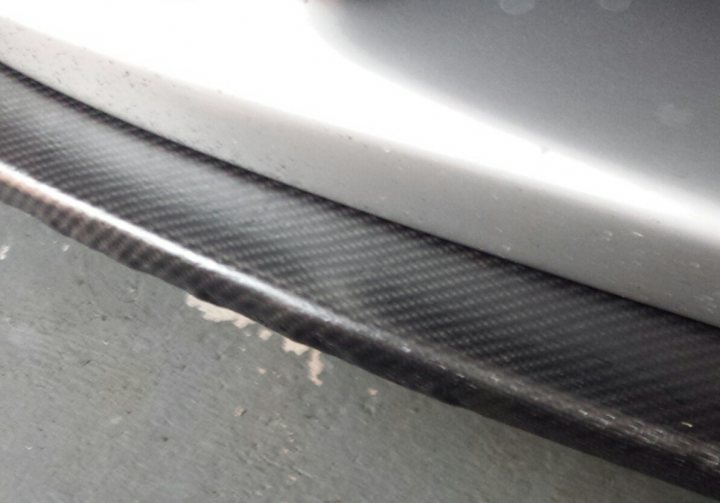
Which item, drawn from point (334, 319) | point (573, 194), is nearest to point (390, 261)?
point (334, 319)

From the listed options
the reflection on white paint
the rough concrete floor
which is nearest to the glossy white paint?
the reflection on white paint

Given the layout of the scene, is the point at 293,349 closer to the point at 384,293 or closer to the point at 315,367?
the point at 315,367

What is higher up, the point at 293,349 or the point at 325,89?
the point at 325,89

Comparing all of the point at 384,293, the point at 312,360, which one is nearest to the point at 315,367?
the point at 312,360

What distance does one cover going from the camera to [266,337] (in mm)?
1301

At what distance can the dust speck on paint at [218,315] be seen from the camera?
1312 millimetres

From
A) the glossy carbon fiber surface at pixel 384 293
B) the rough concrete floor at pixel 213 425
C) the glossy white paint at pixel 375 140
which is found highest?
the glossy white paint at pixel 375 140

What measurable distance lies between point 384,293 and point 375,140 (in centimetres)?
14

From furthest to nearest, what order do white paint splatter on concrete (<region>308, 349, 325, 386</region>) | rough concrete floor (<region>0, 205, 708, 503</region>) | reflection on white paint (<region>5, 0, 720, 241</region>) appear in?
white paint splatter on concrete (<region>308, 349, 325, 386</region>) → rough concrete floor (<region>0, 205, 708, 503</region>) → reflection on white paint (<region>5, 0, 720, 241</region>)

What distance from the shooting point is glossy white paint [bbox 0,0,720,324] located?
0.69 meters

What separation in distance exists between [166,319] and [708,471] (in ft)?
2.68

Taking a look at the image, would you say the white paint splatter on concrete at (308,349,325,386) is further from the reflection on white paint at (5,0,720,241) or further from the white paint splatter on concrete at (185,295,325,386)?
the reflection on white paint at (5,0,720,241)

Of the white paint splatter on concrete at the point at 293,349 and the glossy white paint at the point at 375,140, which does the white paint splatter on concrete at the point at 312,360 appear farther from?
the glossy white paint at the point at 375,140

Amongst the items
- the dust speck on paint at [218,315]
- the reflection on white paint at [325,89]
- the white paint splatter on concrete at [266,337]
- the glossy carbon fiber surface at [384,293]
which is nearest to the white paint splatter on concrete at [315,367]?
the white paint splatter on concrete at [266,337]
